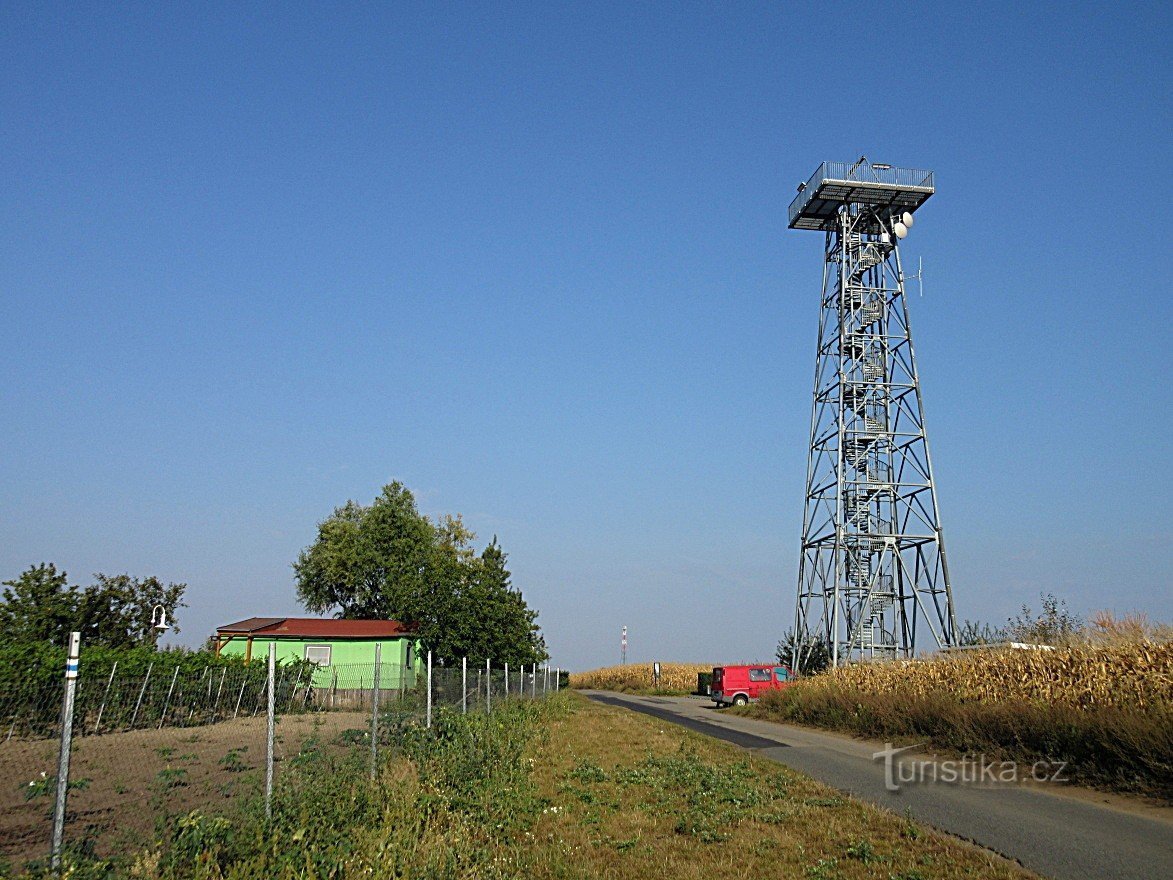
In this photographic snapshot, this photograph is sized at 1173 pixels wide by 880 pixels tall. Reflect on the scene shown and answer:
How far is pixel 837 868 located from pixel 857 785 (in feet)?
18.6

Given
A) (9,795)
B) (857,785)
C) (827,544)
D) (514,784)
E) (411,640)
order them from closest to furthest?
1. (9,795)
2. (514,784)
3. (857,785)
4. (827,544)
5. (411,640)

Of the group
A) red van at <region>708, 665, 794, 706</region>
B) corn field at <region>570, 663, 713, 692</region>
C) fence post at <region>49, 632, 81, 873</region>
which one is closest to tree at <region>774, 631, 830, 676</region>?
red van at <region>708, 665, 794, 706</region>

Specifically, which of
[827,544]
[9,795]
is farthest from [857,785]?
[827,544]

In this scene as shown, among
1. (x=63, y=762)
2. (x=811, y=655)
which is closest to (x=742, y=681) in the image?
(x=811, y=655)

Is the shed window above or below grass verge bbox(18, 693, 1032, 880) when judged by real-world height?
above

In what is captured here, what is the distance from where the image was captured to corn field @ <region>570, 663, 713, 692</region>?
67125mm

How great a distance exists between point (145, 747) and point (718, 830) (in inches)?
338

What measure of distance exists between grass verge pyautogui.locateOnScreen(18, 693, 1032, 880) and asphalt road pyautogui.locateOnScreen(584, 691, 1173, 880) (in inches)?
22.8

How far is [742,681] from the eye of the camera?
136 ft

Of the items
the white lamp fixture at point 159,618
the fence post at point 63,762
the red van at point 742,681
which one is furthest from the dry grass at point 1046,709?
the white lamp fixture at point 159,618

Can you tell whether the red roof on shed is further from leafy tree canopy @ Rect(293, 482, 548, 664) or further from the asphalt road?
the asphalt road

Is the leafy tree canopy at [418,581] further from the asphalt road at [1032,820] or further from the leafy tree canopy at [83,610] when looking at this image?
the asphalt road at [1032,820]

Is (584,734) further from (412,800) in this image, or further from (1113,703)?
(412,800)

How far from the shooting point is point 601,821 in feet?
38.4
